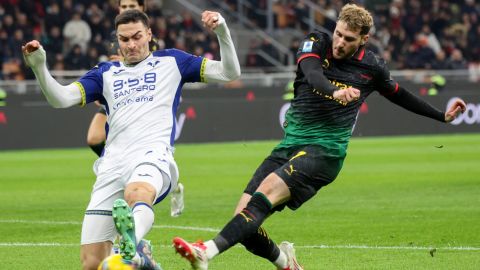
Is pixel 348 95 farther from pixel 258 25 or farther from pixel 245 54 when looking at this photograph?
pixel 258 25

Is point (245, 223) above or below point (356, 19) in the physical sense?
below

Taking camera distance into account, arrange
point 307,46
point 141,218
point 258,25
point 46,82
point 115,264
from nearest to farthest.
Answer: point 115,264 → point 141,218 → point 46,82 → point 307,46 → point 258,25

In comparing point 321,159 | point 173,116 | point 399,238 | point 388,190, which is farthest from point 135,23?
point 388,190

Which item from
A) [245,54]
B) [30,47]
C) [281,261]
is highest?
[30,47]

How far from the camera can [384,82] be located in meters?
8.53

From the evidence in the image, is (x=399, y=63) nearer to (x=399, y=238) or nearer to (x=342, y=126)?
(x=399, y=238)

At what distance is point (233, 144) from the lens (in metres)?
24.6

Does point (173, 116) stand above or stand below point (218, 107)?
above

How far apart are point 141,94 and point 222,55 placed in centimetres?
62

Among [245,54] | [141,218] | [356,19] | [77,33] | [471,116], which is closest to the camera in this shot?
[141,218]

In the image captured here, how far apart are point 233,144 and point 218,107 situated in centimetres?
90

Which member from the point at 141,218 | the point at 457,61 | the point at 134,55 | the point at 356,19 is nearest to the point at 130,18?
the point at 134,55

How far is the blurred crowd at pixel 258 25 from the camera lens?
90.6ft

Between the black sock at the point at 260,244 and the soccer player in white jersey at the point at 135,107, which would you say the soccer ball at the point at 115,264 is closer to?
the soccer player in white jersey at the point at 135,107
